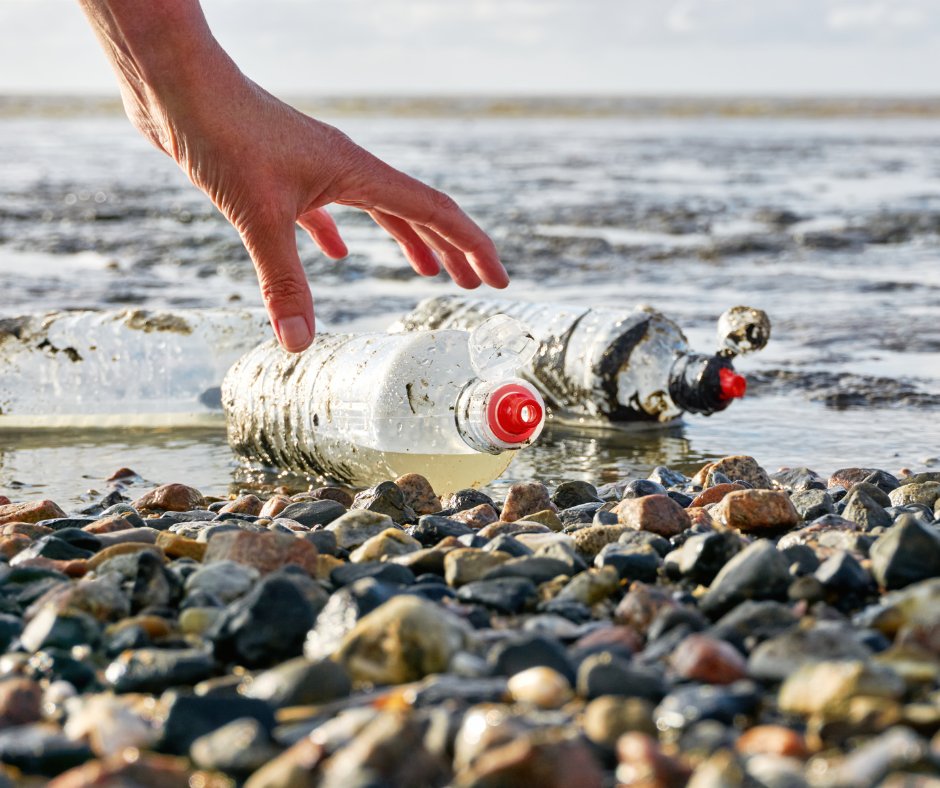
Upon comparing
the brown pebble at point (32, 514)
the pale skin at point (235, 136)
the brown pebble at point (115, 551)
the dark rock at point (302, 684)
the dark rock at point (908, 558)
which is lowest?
the brown pebble at point (32, 514)

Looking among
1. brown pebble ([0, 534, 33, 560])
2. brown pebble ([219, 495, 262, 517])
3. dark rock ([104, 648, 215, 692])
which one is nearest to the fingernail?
brown pebble ([219, 495, 262, 517])

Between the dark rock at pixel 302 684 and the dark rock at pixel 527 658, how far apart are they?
22 cm

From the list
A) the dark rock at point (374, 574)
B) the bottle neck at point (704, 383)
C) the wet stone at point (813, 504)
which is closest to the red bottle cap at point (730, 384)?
the bottle neck at point (704, 383)

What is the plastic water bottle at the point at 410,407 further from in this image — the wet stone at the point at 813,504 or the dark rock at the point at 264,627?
the dark rock at the point at 264,627

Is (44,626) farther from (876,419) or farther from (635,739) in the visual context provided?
(876,419)

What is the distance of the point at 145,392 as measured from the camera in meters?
5.07

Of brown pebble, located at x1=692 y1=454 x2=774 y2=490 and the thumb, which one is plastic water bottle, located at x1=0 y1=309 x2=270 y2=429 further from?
brown pebble, located at x1=692 y1=454 x2=774 y2=490

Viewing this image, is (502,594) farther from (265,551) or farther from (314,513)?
(314,513)

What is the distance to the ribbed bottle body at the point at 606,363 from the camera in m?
4.60

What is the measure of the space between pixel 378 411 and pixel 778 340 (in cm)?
310

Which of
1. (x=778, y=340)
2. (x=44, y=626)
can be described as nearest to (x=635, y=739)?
(x=44, y=626)

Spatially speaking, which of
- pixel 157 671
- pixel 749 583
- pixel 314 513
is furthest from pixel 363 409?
pixel 157 671

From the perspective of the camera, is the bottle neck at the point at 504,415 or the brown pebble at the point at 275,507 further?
the brown pebble at the point at 275,507

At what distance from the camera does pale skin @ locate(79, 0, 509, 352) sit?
120 inches
